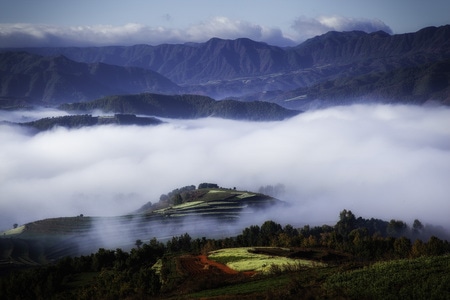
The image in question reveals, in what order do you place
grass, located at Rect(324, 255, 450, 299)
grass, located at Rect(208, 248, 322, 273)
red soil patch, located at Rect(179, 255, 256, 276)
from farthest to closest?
red soil patch, located at Rect(179, 255, 256, 276) < grass, located at Rect(208, 248, 322, 273) < grass, located at Rect(324, 255, 450, 299)

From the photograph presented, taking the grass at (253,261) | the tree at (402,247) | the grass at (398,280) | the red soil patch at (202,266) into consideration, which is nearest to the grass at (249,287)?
the grass at (253,261)

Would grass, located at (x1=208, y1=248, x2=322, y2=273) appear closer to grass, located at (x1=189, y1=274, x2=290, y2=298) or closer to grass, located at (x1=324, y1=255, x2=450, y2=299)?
grass, located at (x1=189, y1=274, x2=290, y2=298)

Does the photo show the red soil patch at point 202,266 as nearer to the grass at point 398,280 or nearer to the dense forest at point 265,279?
the dense forest at point 265,279

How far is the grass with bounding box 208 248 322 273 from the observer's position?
94.1 meters

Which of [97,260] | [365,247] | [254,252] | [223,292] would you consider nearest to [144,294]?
[223,292]

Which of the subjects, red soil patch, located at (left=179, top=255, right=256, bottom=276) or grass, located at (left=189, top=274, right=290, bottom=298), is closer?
grass, located at (left=189, top=274, right=290, bottom=298)

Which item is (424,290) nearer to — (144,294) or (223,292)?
(223,292)

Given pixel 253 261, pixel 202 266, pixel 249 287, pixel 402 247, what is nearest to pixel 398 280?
pixel 249 287

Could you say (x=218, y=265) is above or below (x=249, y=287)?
above

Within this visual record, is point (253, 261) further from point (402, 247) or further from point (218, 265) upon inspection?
point (402, 247)

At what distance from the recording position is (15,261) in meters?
184

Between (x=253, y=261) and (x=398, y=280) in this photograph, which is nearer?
(x=398, y=280)

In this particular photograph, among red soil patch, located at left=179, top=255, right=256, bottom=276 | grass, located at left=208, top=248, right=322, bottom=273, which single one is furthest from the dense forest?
grass, located at left=208, top=248, right=322, bottom=273

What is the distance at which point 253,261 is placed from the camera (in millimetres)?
100688
